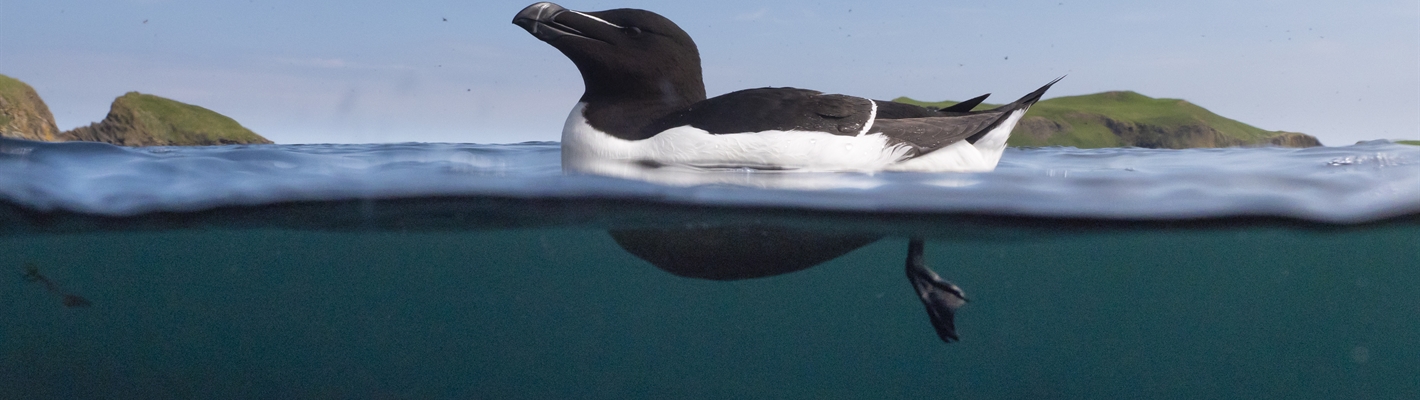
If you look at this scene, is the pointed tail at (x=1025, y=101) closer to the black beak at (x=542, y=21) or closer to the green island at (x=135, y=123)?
the black beak at (x=542, y=21)

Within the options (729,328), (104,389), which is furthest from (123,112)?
(729,328)

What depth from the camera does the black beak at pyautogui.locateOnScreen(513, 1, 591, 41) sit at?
4.45 metres

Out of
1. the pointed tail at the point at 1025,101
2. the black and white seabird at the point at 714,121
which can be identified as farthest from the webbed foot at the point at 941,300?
the pointed tail at the point at 1025,101

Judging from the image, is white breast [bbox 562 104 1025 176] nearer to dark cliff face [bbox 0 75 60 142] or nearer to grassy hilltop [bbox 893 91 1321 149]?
grassy hilltop [bbox 893 91 1321 149]

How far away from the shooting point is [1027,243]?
274 inches

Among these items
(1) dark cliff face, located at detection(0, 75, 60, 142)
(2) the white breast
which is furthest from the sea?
→ (1) dark cliff face, located at detection(0, 75, 60, 142)

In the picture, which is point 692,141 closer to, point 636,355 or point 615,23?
point 615,23

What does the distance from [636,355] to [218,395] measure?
501 cm

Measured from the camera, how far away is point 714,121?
156 inches

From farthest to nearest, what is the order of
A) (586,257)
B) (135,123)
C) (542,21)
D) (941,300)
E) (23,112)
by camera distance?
(135,123) < (23,112) < (586,257) < (941,300) < (542,21)

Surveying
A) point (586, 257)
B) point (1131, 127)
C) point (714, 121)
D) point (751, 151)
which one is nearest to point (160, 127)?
point (586, 257)

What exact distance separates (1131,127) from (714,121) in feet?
33.7

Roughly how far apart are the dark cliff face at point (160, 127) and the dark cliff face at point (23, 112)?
0.32 m

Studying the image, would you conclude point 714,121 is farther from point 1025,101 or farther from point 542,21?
point 1025,101
